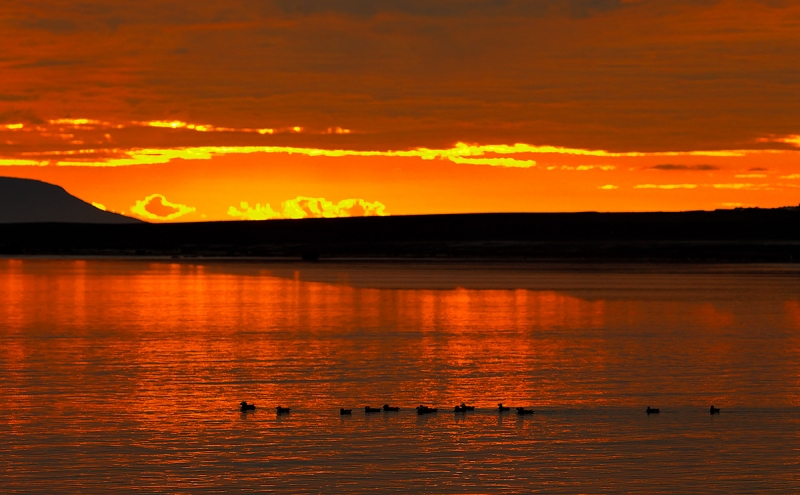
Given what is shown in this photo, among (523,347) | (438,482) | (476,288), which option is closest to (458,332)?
(523,347)

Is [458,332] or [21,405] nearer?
[21,405]

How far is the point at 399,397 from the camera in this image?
28156mm

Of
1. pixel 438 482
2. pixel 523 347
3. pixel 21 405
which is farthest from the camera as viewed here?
pixel 523 347

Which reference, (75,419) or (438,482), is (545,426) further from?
(75,419)

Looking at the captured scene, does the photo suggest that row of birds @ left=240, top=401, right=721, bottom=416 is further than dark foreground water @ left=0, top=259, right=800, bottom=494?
Yes

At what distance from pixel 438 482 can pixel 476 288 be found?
56.9 metres

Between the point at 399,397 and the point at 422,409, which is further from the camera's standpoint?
the point at 399,397

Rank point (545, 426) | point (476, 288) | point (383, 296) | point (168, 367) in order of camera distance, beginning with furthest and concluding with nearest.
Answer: point (476, 288)
point (383, 296)
point (168, 367)
point (545, 426)

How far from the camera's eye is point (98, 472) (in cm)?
2027

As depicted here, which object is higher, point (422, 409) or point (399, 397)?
point (399, 397)

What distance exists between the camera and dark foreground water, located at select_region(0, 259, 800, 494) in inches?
800

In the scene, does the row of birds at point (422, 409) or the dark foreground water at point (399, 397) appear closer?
the dark foreground water at point (399, 397)

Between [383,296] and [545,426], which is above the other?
[383,296]

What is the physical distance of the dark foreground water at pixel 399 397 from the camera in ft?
66.6
